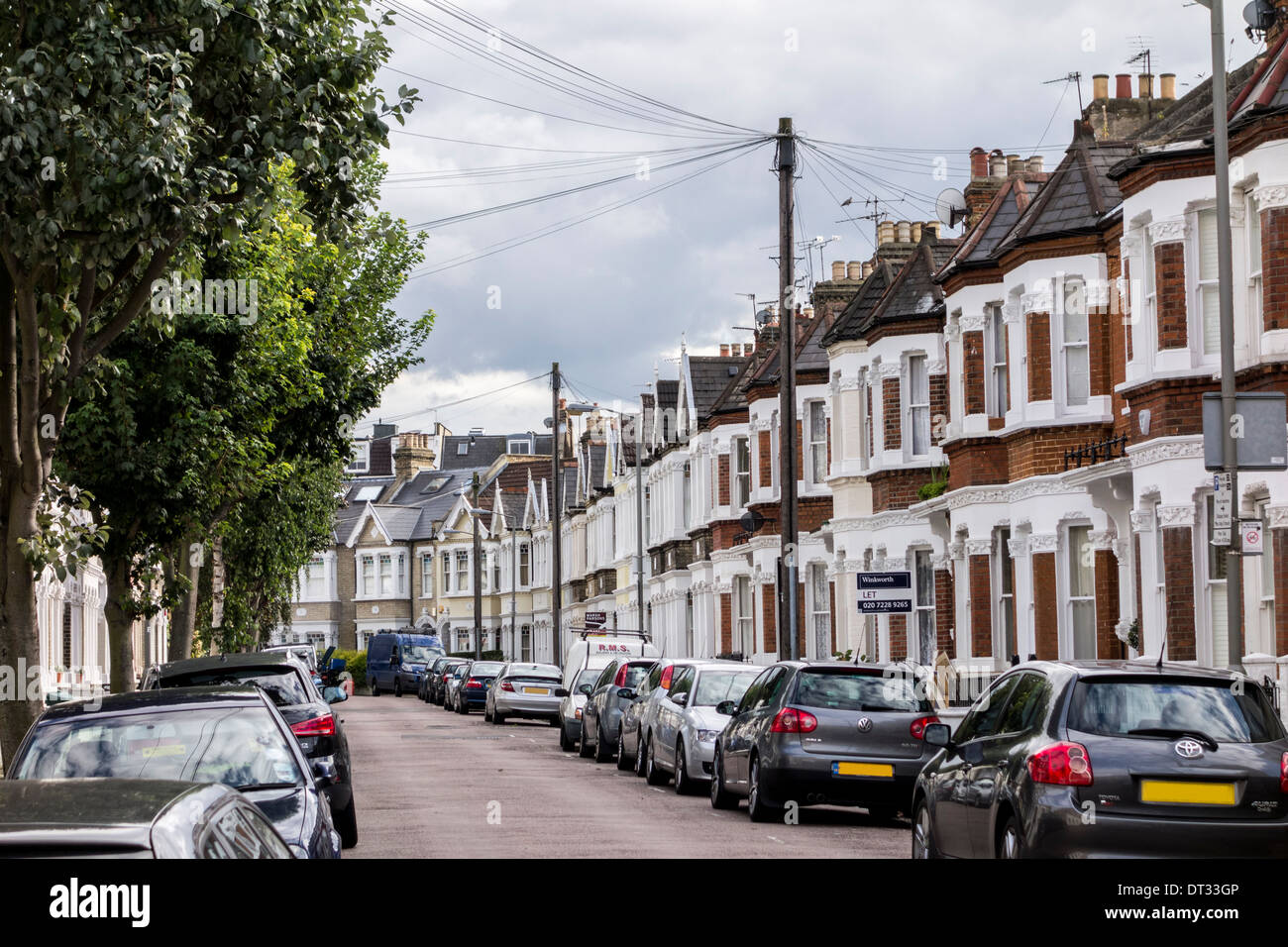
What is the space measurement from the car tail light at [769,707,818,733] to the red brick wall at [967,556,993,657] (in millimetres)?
15464

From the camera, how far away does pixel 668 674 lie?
24984mm

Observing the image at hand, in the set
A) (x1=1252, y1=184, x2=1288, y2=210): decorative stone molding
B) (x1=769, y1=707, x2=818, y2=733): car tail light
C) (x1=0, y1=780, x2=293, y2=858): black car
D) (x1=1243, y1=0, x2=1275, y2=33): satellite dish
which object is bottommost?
(x1=769, y1=707, x2=818, y2=733): car tail light

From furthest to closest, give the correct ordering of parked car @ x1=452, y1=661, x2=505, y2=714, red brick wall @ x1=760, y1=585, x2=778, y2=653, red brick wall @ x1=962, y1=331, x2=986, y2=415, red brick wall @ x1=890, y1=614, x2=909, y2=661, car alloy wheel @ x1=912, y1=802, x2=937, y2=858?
parked car @ x1=452, y1=661, x2=505, y2=714
red brick wall @ x1=760, y1=585, x2=778, y2=653
red brick wall @ x1=890, y1=614, x2=909, y2=661
red brick wall @ x1=962, y1=331, x2=986, y2=415
car alloy wheel @ x1=912, y1=802, x2=937, y2=858

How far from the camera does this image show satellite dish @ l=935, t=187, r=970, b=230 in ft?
137

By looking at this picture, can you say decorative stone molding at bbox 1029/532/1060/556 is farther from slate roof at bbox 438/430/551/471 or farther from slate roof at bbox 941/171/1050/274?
slate roof at bbox 438/430/551/471

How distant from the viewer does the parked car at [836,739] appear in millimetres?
17781

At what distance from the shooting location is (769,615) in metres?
51.1

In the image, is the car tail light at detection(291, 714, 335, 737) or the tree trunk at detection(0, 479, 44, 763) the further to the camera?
the tree trunk at detection(0, 479, 44, 763)

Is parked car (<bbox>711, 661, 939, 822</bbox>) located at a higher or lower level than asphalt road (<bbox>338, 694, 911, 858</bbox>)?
higher

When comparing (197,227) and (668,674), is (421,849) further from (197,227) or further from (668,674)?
(668,674)

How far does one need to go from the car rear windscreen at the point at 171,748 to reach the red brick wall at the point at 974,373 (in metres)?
23.3

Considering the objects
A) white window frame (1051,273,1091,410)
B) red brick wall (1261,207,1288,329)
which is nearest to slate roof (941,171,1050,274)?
white window frame (1051,273,1091,410)

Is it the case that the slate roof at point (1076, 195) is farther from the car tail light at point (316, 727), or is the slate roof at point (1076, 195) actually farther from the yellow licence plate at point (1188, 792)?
the yellow licence plate at point (1188, 792)
